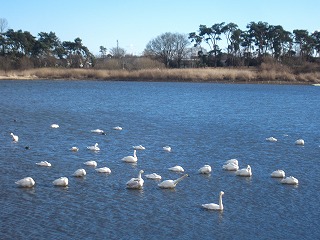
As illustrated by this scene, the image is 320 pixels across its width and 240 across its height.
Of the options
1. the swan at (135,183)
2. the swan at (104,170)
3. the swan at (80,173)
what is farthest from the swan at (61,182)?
the swan at (104,170)

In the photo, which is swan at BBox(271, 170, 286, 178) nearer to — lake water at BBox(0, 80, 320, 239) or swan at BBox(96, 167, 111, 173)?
lake water at BBox(0, 80, 320, 239)

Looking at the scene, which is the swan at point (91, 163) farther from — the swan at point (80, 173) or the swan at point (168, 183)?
the swan at point (168, 183)

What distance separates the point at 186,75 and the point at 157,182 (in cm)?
5984

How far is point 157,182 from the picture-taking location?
15.8 metres

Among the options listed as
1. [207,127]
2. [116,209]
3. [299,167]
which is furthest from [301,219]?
[207,127]

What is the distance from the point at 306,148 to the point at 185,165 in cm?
651

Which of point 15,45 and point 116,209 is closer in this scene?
point 116,209

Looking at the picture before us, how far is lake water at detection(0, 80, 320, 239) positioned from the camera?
39.9 ft

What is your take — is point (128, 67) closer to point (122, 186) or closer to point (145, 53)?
point (145, 53)

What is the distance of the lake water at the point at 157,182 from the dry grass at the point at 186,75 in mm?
41331

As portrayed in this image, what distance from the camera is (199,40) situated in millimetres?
104312

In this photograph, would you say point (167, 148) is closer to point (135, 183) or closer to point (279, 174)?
point (279, 174)

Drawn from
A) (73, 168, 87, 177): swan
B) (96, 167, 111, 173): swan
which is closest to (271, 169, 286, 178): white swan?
(96, 167, 111, 173): swan

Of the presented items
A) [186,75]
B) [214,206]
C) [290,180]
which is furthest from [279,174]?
[186,75]
